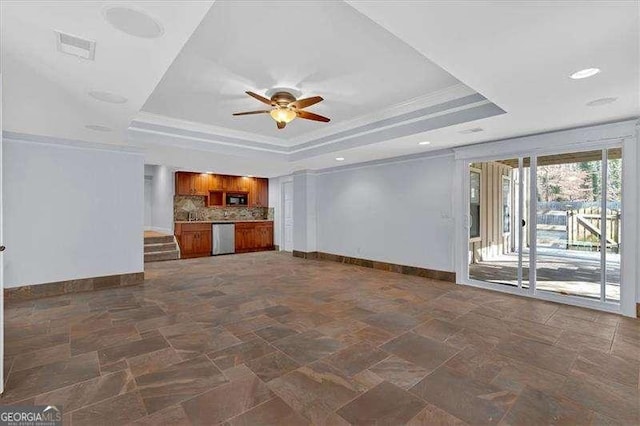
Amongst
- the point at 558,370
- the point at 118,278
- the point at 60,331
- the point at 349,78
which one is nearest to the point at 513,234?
the point at 558,370

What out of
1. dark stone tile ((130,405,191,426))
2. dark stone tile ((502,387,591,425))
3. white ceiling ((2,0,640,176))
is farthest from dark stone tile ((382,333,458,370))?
white ceiling ((2,0,640,176))

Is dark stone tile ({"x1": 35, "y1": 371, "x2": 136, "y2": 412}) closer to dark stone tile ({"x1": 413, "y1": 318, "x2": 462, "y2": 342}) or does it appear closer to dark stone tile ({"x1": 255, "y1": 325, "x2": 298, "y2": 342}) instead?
dark stone tile ({"x1": 255, "y1": 325, "x2": 298, "y2": 342})

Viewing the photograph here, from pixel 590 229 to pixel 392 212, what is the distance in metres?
3.07

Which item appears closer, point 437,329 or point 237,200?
point 437,329

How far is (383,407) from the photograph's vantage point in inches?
75.5

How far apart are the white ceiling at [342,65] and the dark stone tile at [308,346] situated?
8.24 ft

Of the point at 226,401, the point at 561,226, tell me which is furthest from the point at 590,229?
the point at 226,401

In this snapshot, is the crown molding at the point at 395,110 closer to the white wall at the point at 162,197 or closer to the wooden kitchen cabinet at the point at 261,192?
the wooden kitchen cabinet at the point at 261,192

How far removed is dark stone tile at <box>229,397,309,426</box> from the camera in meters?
1.76

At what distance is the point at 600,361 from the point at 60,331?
16.7 feet

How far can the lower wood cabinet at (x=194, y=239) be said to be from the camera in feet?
26.9

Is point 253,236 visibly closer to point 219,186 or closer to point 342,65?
point 219,186

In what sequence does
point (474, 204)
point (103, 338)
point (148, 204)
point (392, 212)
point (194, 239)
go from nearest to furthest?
point (103, 338) < point (474, 204) < point (392, 212) < point (194, 239) < point (148, 204)

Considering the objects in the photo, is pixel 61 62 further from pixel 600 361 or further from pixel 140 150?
pixel 600 361
